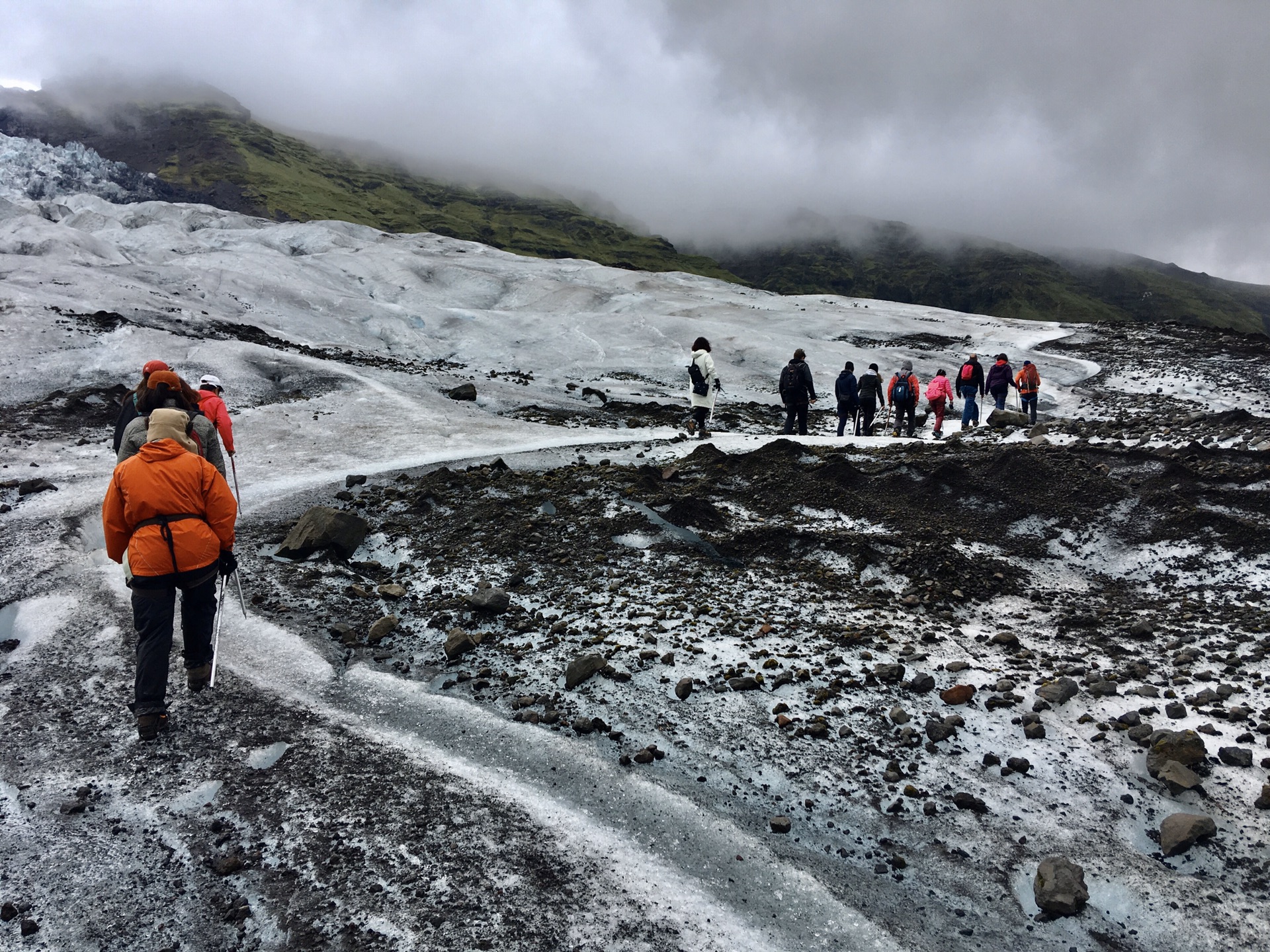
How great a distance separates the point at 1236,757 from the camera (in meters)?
5.57

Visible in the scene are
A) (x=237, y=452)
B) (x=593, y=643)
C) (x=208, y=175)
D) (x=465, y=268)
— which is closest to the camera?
(x=593, y=643)

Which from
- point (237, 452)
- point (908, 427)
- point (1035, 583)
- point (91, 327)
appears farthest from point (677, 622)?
point (91, 327)

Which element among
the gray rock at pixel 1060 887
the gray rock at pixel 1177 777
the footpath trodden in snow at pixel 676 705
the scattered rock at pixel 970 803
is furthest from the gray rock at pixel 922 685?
the gray rock at pixel 1060 887

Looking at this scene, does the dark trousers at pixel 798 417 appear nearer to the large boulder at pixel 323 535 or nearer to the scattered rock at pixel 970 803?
the large boulder at pixel 323 535

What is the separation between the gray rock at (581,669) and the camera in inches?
293

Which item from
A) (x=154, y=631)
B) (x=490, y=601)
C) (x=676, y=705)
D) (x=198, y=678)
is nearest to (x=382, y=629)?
(x=490, y=601)

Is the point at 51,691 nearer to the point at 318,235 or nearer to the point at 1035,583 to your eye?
the point at 1035,583

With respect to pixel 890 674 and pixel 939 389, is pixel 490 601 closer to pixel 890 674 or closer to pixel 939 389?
pixel 890 674

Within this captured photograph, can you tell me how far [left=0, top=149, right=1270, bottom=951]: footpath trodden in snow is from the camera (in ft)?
15.8

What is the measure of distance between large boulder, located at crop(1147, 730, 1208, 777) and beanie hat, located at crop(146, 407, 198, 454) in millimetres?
9280

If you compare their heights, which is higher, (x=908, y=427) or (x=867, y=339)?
(x=867, y=339)

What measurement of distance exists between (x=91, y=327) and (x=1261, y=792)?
3306 cm

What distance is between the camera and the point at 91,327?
25.2 meters

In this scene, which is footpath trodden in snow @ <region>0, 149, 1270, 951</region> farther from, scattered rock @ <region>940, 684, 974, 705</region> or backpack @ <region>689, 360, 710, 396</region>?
backpack @ <region>689, 360, 710, 396</region>
